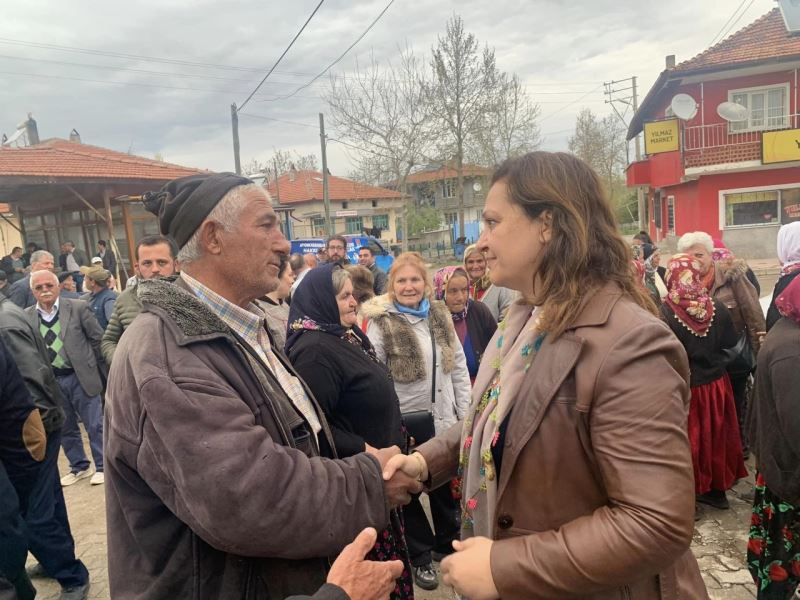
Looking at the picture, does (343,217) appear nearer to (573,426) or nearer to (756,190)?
(756,190)

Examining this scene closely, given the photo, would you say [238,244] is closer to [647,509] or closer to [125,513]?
[125,513]

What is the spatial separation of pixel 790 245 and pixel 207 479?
4156 millimetres

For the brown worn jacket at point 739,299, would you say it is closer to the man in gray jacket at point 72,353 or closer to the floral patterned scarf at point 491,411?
the floral patterned scarf at point 491,411

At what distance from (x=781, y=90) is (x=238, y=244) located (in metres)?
24.7

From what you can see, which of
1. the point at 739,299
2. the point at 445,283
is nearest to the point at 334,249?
the point at 445,283

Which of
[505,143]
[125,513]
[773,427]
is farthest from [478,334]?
[505,143]

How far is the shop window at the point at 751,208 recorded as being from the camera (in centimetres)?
1941

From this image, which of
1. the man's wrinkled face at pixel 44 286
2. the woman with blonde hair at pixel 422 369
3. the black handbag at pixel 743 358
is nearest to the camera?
the woman with blonde hair at pixel 422 369

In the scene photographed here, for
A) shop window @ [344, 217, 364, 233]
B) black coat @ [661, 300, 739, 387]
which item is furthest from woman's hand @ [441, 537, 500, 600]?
shop window @ [344, 217, 364, 233]

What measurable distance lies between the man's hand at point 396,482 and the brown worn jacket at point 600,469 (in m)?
0.36

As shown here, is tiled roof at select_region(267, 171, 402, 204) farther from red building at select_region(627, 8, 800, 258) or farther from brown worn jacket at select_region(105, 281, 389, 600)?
brown worn jacket at select_region(105, 281, 389, 600)

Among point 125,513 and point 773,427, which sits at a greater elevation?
point 125,513

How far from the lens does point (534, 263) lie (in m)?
1.55

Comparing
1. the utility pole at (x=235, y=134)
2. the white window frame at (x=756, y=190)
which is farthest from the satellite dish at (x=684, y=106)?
the utility pole at (x=235, y=134)
